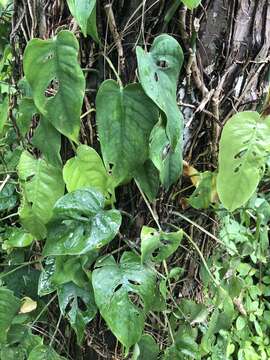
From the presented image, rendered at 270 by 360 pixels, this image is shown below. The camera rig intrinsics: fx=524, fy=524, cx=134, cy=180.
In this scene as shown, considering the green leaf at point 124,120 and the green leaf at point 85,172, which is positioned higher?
the green leaf at point 124,120

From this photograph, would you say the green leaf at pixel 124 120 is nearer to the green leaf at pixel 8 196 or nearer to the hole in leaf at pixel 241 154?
the hole in leaf at pixel 241 154

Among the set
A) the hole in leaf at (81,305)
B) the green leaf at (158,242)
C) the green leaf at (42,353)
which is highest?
the green leaf at (158,242)

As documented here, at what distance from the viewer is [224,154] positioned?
2.55 feet

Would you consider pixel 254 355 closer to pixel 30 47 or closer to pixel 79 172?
pixel 79 172

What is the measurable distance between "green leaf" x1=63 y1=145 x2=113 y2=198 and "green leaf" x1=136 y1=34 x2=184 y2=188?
84mm

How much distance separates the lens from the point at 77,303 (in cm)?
87

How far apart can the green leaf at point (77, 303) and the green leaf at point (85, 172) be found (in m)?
0.17

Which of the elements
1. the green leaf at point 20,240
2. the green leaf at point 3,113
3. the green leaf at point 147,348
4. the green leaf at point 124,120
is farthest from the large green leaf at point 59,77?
the green leaf at point 147,348

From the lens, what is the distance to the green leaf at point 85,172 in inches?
31.2

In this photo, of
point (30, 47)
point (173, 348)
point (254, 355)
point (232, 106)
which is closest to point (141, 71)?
point (30, 47)

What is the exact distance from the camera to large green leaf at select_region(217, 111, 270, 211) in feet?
2.53

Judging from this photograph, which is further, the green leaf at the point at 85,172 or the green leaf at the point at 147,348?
the green leaf at the point at 147,348

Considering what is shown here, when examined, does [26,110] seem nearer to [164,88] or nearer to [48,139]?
[48,139]

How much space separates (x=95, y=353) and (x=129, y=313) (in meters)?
0.28
